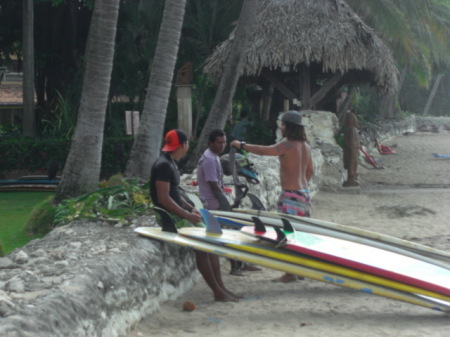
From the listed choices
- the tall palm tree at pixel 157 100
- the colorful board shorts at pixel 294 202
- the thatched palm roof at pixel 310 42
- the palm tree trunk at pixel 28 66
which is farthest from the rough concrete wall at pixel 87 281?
the palm tree trunk at pixel 28 66

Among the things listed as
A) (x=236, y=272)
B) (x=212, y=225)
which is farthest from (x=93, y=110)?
(x=212, y=225)

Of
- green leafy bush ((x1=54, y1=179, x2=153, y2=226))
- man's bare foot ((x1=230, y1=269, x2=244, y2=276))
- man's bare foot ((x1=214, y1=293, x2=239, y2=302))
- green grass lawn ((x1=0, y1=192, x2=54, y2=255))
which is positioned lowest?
green grass lawn ((x1=0, y1=192, x2=54, y2=255))

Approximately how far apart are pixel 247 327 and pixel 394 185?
1132cm

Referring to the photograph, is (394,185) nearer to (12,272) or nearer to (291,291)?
(291,291)

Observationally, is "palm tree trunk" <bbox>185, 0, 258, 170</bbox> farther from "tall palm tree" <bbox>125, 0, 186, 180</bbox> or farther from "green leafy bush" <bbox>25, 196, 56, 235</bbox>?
"green leafy bush" <bbox>25, 196, 56, 235</bbox>

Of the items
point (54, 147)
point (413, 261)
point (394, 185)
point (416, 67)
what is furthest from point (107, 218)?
point (416, 67)

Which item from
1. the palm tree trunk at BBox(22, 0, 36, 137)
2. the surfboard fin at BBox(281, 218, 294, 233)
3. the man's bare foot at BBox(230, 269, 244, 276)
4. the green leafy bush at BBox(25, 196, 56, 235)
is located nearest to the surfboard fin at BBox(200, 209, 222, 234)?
the surfboard fin at BBox(281, 218, 294, 233)

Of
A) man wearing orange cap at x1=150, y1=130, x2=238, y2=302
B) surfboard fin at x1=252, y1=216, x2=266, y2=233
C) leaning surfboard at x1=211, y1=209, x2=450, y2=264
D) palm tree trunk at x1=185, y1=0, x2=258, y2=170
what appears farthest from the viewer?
palm tree trunk at x1=185, y1=0, x2=258, y2=170

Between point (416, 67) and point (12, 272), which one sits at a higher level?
point (416, 67)

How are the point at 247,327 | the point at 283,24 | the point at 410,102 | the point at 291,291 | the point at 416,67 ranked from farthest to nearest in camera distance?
the point at 410,102, the point at 416,67, the point at 283,24, the point at 291,291, the point at 247,327

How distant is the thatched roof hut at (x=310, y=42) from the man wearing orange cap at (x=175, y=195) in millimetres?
9074

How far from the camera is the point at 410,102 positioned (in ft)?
179

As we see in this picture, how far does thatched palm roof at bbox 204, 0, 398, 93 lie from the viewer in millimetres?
14516

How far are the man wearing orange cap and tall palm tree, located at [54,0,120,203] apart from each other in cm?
282
